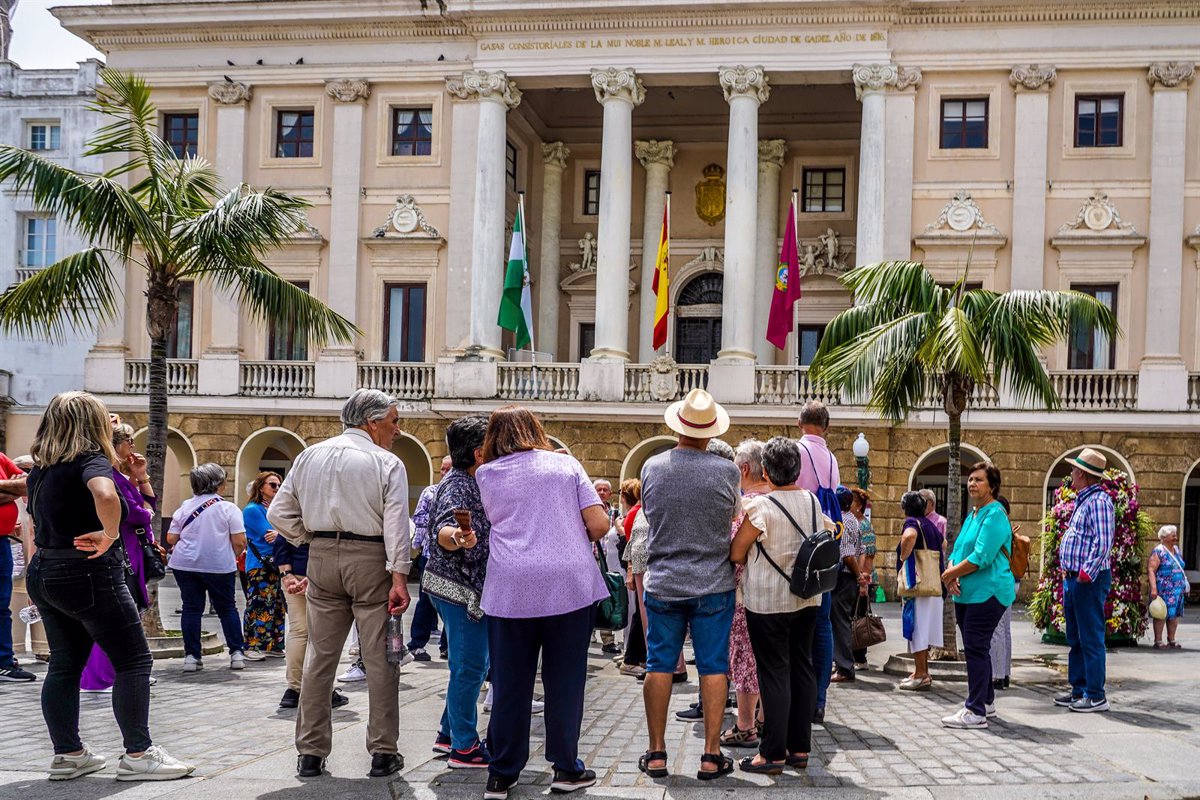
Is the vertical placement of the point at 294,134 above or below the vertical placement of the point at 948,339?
above

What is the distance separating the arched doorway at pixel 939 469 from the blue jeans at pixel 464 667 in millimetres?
17974

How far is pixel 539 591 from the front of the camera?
653 centimetres

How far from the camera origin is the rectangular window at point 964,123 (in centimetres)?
2689

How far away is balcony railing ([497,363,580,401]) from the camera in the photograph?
2692 cm

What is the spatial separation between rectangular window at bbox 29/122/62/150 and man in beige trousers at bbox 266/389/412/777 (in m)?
34.6

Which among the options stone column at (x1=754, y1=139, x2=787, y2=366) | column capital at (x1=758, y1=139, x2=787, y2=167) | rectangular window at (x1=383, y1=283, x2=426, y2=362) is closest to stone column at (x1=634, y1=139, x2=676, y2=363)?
column capital at (x1=758, y1=139, x2=787, y2=167)

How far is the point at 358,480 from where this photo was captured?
7.03m

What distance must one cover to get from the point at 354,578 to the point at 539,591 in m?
1.19

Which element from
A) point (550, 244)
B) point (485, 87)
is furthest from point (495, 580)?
point (550, 244)

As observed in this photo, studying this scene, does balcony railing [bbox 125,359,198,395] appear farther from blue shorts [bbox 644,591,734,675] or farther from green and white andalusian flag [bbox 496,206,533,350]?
blue shorts [bbox 644,591,734,675]

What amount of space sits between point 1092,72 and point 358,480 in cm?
2396

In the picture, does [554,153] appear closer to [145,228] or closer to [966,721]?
[145,228]

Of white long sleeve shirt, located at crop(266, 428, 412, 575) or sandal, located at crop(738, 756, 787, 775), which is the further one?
sandal, located at crop(738, 756, 787, 775)

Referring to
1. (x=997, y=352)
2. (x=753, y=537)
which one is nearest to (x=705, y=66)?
(x=997, y=352)
